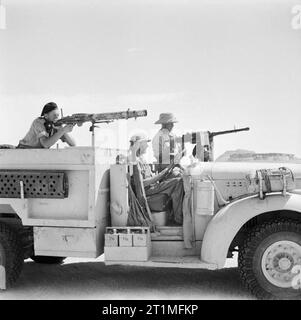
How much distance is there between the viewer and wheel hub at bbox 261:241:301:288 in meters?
4.94

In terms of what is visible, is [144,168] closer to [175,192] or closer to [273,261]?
[175,192]

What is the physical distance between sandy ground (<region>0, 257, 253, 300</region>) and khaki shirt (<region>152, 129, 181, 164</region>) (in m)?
1.55

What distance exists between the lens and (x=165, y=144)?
6.89 meters

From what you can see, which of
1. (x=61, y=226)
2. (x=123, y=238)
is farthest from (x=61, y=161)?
(x=123, y=238)

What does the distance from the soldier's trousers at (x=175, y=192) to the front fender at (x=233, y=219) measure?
0.56 metres

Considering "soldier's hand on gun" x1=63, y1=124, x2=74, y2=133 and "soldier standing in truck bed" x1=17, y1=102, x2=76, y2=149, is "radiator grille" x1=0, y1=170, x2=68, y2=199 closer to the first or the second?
"soldier standing in truck bed" x1=17, y1=102, x2=76, y2=149

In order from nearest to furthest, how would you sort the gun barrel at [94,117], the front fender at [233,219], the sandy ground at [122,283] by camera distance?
the front fender at [233,219]
the sandy ground at [122,283]
the gun barrel at [94,117]

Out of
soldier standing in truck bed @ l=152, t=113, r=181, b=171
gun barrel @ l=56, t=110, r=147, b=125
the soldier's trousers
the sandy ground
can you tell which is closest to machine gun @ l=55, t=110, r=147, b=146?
gun barrel @ l=56, t=110, r=147, b=125

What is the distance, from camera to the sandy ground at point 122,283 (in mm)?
5473

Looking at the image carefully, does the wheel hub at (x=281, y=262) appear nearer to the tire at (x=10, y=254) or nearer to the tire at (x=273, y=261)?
the tire at (x=273, y=261)

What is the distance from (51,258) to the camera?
23.4 ft

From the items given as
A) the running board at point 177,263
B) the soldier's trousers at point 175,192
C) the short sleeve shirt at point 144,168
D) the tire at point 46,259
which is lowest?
the tire at point 46,259

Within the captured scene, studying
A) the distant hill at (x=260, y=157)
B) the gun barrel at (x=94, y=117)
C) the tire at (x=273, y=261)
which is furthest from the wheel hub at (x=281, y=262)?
the gun barrel at (x=94, y=117)
